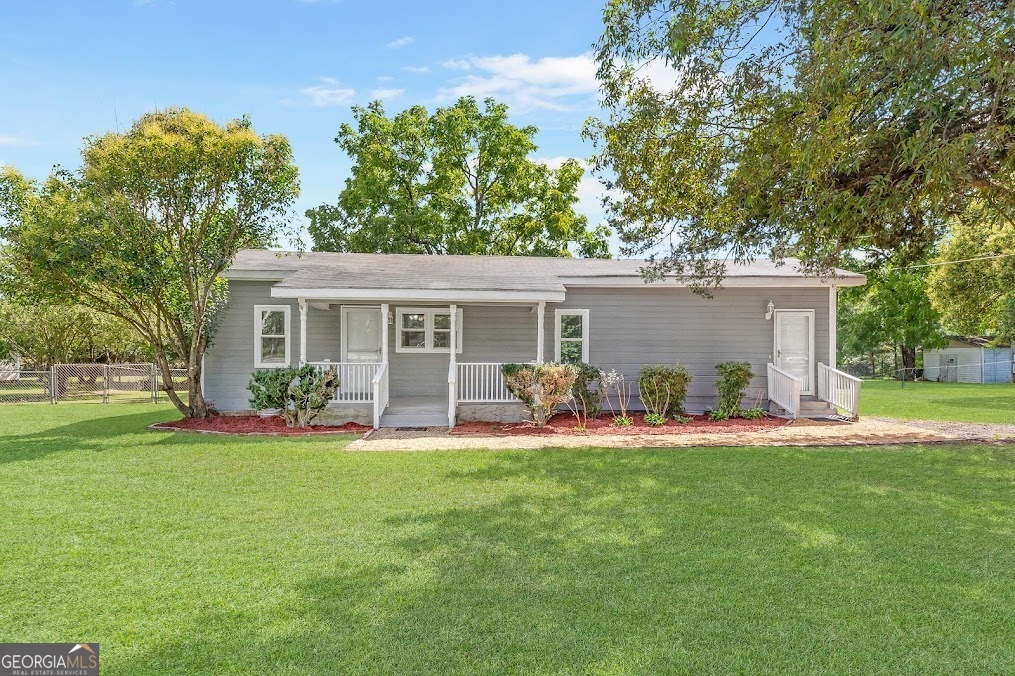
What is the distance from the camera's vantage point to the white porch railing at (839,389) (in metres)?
11.6

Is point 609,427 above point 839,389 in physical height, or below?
below

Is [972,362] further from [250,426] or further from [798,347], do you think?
[250,426]

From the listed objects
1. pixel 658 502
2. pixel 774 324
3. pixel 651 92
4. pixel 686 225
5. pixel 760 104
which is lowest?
pixel 658 502

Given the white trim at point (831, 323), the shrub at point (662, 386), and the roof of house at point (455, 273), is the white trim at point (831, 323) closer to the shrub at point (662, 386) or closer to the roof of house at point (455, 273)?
the roof of house at point (455, 273)

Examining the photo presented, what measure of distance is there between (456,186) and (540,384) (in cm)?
1675

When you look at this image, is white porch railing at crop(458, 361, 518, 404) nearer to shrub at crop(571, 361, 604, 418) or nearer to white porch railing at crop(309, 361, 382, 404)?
shrub at crop(571, 361, 604, 418)

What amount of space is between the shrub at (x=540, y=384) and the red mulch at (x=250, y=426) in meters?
2.84

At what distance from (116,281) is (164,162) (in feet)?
7.56

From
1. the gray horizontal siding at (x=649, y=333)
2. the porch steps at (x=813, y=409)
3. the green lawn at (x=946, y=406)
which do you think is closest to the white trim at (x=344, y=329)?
the gray horizontal siding at (x=649, y=333)

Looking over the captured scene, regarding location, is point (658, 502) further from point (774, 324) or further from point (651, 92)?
point (774, 324)

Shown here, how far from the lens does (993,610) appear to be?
3.28 meters

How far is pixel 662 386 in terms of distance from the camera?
11.4m

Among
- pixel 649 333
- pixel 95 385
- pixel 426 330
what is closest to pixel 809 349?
pixel 649 333

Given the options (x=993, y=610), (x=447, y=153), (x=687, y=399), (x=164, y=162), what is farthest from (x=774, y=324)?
(x=447, y=153)
